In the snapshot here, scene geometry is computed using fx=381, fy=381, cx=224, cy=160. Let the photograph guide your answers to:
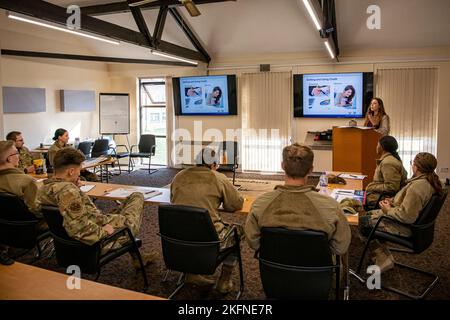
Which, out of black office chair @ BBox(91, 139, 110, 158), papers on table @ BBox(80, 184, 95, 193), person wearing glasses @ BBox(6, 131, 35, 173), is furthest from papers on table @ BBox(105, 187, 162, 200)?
black office chair @ BBox(91, 139, 110, 158)

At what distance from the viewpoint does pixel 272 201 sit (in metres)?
2.19

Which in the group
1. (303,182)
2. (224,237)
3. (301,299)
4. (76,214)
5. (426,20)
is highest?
(426,20)

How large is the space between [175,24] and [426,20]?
4.81m

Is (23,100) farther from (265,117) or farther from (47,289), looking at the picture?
(47,289)

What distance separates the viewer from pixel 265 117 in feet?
28.9

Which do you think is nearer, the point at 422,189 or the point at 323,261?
the point at 323,261

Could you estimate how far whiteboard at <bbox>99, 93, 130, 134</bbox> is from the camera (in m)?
9.70

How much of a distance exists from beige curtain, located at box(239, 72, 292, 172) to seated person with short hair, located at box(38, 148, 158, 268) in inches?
241

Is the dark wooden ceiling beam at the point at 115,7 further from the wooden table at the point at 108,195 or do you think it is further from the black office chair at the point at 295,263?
the black office chair at the point at 295,263

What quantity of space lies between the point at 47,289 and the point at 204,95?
7.79 meters

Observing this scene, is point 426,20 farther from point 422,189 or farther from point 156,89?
point 156,89

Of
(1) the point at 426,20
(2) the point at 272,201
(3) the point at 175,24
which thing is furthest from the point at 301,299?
(3) the point at 175,24

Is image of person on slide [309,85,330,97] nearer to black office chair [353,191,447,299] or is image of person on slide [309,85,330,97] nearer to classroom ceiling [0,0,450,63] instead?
classroom ceiling [0,0,450,63]

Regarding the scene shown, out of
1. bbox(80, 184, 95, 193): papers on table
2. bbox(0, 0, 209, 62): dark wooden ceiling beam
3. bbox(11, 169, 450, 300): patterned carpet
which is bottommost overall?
bbox(11, 169, 450, 300): patterned carpet
